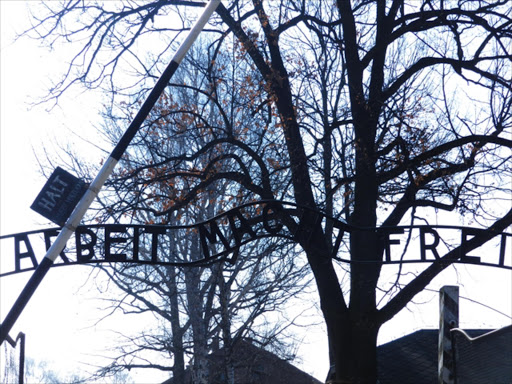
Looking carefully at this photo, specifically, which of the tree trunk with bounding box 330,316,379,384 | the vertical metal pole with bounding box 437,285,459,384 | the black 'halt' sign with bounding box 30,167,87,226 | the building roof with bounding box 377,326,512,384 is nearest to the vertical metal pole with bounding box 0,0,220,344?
the black 'halt' sign with bounding box 30,167,87,226

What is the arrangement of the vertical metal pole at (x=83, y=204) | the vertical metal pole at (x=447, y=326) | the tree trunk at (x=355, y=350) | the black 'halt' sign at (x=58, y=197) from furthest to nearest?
the tree trunk at (x=355, y=350)
the vertical metal pole at (x=447, y=326)
the black 'halt' sign at (x=58, y=197)
the vertical metal pole at (x=83, y=204)

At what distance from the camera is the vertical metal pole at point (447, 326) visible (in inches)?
401

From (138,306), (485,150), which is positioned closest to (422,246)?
(485,150)

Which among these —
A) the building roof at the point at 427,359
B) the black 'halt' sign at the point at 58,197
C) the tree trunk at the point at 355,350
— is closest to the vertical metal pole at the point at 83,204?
the black 'halt' sign at the point at 58,197

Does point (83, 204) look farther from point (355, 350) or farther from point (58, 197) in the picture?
point (355, 350)

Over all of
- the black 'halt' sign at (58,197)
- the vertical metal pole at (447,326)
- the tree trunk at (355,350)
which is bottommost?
the vertical metal pole at (447,326)

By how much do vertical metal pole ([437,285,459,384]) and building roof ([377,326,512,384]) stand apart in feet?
10.1

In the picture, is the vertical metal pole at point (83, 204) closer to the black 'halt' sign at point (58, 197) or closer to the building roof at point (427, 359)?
the black 'halt' sign at point (58, 197)

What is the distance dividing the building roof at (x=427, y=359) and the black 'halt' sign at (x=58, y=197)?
6.99 m

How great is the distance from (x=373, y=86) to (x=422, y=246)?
419cm

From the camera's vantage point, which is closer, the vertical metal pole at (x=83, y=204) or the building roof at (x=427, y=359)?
the vertical metal pole at (x=83, y=204)

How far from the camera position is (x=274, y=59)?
55.4 ft

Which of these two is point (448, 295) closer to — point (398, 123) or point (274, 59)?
point (398, 123)

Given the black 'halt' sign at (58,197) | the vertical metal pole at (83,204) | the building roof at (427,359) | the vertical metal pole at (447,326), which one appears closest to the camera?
the vertical metal pole at (83,204)
